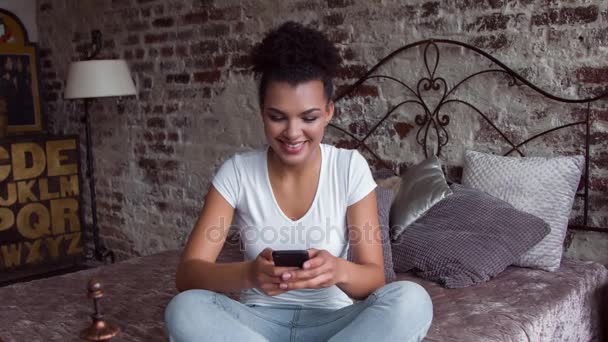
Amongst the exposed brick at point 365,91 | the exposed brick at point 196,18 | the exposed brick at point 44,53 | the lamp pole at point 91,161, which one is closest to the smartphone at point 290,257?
the exposed brick at point 365,91

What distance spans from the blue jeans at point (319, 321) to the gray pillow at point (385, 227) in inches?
25.9

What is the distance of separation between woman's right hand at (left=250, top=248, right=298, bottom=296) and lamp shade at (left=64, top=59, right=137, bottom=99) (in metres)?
2.67

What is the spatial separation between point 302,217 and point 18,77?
12.6ft

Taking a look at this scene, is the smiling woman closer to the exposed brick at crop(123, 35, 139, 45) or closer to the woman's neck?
the woman's neck

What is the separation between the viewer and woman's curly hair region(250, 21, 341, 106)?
167cm

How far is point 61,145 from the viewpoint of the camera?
4.48 metres

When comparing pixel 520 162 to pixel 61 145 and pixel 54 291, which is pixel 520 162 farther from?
pixel 61 145

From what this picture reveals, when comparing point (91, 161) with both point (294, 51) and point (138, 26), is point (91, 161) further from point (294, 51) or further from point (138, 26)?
point (294, 51)

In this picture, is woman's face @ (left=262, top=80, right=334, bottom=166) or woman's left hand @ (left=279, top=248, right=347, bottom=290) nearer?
woman's left hand @ (left=279, top=248, right=347, bottom=290)

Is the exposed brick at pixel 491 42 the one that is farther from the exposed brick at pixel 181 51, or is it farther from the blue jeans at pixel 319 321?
the exposed brick at pixel 181 51

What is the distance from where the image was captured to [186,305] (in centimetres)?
151

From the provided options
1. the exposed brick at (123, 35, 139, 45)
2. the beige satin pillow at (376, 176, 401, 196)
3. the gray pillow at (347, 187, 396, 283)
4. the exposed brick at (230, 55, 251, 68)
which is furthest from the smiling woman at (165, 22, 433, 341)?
the exposed brick at (123, 35, 139, 45)

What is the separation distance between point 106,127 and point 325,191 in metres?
3.15

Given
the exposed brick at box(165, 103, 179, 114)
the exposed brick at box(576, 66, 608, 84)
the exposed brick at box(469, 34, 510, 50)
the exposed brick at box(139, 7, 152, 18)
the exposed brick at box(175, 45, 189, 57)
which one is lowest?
the exposed brick at box(165, 103, 179, 114)
